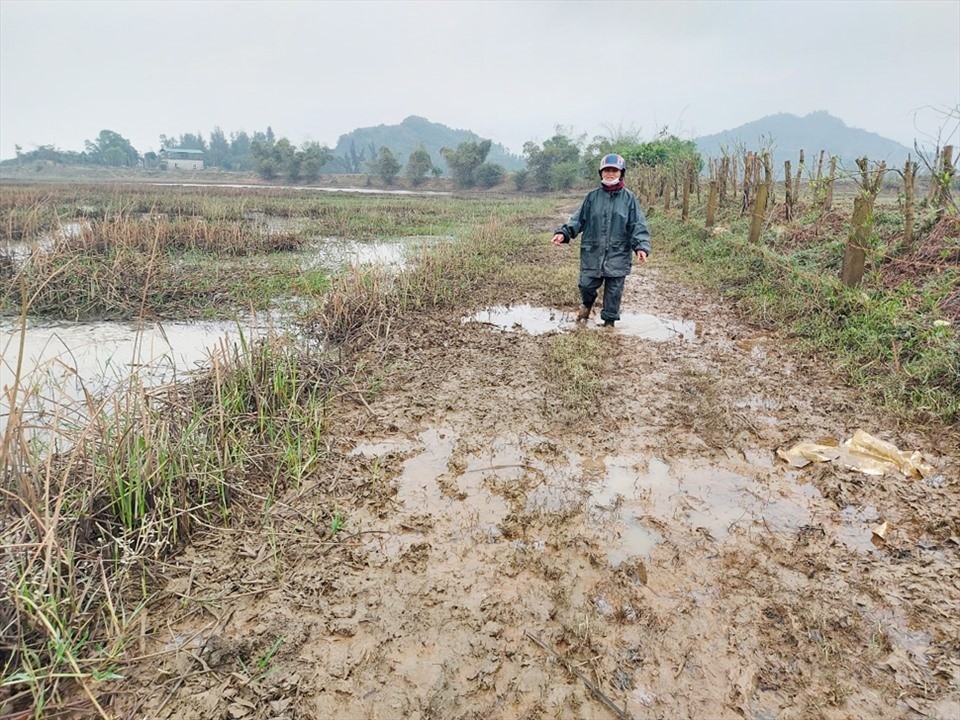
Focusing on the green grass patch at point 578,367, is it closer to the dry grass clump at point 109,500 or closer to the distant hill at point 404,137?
the dry grass clump at point 109,500

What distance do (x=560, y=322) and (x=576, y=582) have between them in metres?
3.82

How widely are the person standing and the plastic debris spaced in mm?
2434

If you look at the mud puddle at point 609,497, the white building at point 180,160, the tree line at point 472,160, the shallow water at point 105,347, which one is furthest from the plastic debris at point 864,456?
the white building at point 180,160

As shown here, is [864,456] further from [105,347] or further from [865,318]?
[105,347]

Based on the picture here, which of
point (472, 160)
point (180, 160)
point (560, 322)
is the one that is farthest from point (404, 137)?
point (560, 322)

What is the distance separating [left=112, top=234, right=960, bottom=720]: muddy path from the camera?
62.4 inches

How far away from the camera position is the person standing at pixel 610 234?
487cm

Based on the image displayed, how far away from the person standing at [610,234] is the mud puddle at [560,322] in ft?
1.18

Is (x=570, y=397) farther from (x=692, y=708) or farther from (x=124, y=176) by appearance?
(x=124, y=176)

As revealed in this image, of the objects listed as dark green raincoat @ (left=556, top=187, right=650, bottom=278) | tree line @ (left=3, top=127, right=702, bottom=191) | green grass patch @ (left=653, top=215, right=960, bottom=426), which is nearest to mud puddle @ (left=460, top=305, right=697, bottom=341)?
dark green raincoat @ (left=556, top=187, right=650, bottom=278)

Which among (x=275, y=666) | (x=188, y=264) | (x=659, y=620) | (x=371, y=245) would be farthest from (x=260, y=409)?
(x=371, y=245)

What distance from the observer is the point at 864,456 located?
283cm

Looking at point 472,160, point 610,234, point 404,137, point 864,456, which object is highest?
point 404,137

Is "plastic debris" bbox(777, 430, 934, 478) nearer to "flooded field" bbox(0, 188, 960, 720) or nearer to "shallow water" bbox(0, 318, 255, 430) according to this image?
"flooded field" bbox(0, 188, 960, 720)
